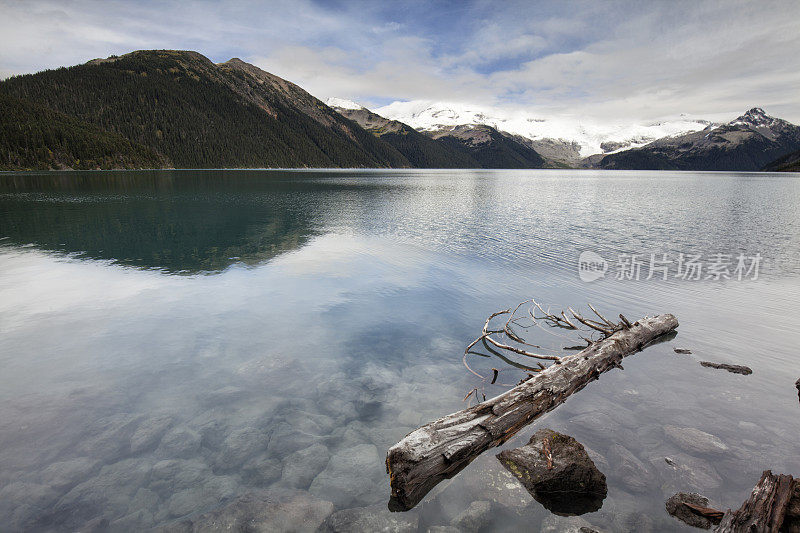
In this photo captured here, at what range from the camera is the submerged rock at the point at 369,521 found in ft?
22.3

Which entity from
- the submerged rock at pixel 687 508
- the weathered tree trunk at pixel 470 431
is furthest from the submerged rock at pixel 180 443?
the submerged rock at pixel 687 508

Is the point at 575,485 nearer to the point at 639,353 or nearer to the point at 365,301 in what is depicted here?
the point at 639,353

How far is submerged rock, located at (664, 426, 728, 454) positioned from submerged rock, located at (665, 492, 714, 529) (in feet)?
5.55

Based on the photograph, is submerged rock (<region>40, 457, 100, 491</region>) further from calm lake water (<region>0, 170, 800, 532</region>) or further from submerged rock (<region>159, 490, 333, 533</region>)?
submerged rock (<region>159, 490, 333, 533</region>)

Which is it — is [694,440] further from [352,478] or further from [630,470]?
[352,478]

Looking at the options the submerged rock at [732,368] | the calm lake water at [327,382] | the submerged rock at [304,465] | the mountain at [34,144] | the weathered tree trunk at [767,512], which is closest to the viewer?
the weathered tree trunk at [767,512]

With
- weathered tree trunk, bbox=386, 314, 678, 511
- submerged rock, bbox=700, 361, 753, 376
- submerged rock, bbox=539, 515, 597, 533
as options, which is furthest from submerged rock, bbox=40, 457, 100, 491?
submerged rock, bbox=700, 361, 753, 376

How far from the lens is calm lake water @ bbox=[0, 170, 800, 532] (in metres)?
7.58

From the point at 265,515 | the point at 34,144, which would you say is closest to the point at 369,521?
the point at 265,515

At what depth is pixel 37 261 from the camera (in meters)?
25.5

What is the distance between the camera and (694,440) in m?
9.08

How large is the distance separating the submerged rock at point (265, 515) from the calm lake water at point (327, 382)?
0.06m

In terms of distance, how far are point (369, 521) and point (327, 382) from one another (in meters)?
5.24

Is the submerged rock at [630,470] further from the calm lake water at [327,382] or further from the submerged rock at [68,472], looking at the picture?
the submerged rock at [68,472]
